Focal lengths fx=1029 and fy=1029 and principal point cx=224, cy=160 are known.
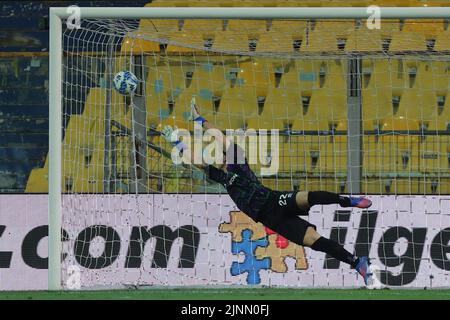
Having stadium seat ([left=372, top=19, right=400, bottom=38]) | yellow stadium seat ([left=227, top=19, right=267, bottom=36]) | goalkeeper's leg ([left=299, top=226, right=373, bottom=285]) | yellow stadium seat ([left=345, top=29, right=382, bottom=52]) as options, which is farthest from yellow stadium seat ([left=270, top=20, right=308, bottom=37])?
goalkeeper's leg ([left=299, top=226, right=373, bottom=285])

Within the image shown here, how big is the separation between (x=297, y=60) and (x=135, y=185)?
2.65 m

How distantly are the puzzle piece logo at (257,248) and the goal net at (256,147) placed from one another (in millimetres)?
13

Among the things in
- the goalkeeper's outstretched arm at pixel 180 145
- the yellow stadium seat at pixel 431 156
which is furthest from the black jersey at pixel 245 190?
the yellow stadium seat at pixel 431 156

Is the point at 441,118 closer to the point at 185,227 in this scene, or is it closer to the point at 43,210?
the point at 185,227

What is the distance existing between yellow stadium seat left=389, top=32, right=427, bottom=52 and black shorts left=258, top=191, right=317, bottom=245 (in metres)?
1.94

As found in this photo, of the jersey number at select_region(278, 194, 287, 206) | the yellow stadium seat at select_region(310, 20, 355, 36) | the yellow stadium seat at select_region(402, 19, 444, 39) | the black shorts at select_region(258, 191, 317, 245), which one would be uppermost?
the yellow stadium seat at select_region(402, 19, 444, 39)

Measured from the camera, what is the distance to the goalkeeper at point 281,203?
8.74m

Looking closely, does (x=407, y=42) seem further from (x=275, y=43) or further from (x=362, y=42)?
(x=275, y=43)

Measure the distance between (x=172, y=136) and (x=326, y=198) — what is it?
6.28 ft

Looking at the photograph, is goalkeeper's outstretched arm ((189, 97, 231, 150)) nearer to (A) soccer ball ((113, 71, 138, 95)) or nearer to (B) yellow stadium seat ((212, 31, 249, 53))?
(A) soccer ball ((113, 71, 138, 95))

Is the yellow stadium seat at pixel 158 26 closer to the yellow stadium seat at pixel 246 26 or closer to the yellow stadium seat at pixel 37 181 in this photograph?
the yellow stadium seat at pixel 246 26

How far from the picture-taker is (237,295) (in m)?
7.60

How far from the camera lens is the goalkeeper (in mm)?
8742

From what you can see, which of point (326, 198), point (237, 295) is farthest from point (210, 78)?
point (237, 295)
